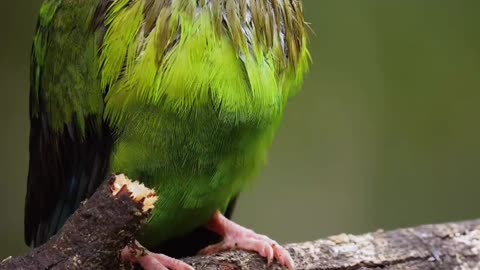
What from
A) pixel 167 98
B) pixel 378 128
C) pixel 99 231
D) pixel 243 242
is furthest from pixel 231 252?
pixel 378 128

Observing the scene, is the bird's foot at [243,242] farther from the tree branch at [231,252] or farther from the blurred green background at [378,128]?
the blurred green background at [378,128]

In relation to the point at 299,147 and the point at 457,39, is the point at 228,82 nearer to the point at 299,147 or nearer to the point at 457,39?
the point at 299,147

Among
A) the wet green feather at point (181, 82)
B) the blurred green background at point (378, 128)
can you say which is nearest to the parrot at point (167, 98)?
the wet green feather at point (181, 82)

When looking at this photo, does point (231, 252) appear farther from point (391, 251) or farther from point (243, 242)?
point (391, 251)

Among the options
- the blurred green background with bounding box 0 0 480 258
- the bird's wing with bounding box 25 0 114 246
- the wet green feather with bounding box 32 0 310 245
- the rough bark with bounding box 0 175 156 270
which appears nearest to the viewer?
the rough bark with bounding box 0 175 156 270

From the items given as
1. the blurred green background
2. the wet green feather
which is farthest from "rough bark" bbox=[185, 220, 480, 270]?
the blurred green background

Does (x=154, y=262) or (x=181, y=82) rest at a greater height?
(x=181, y=82)

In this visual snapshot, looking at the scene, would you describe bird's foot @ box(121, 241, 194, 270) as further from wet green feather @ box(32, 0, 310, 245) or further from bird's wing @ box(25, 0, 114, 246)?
bird's wing @ box(25, 0, 114, 246)
